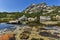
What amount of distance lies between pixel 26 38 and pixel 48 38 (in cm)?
334

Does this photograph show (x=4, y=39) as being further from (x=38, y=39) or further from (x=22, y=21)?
(x=22, y=21)

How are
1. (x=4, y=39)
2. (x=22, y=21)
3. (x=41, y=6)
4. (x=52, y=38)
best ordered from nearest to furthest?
1. (x=4, y=39)
2. (x=52, y=38)
3. (x=22, y=21)
4. (x=41, y=6)

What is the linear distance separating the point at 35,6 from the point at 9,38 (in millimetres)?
91634

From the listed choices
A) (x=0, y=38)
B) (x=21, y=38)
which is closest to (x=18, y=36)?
(x=21, y=38)

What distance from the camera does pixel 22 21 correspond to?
48.5 meters

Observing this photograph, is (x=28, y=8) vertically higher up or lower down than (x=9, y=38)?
higher up

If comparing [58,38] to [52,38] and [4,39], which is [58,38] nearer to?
[52,38]

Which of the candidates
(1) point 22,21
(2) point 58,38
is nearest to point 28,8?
(1) point 22,21

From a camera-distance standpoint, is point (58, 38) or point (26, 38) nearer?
point (26, 38)

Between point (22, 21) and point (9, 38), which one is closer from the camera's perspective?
point (9, 38)

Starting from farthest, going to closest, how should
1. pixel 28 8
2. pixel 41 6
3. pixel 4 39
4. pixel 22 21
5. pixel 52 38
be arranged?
pixel 28 8 → pixel 41 6 → pixel 22 21 → pixel 52 38 → pixel 4 39

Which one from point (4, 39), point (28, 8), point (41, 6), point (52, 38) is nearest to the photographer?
point (4, 39)

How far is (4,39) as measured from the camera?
21.3 metres

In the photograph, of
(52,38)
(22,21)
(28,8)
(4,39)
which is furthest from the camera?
(28,8)
